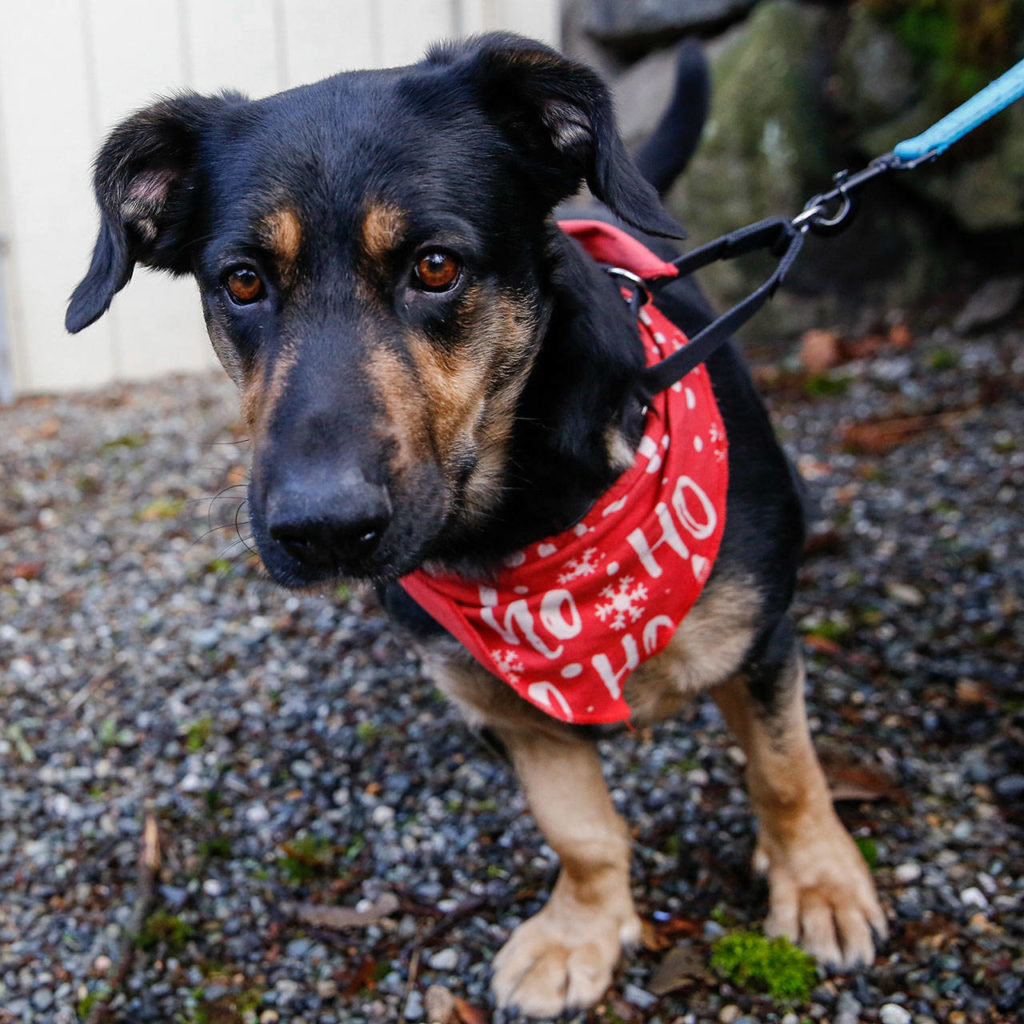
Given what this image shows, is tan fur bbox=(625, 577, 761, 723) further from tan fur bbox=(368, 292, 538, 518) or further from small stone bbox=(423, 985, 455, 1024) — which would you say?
small stone bbox=(423, 985, 455, 1024)

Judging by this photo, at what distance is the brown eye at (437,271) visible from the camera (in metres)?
1.95

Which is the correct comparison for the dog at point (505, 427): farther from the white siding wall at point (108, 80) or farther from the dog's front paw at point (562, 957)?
the white siding wall at point (108, 80)

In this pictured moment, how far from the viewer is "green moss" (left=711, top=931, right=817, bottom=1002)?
7.79 feet

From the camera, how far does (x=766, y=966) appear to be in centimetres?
241

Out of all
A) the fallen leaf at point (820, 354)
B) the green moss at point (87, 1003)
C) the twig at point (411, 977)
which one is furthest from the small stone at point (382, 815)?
the fallen leaf at point (820, 354)

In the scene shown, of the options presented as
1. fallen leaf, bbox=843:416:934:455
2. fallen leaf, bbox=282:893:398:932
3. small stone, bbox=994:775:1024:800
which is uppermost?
fallen leaf, bbox=843:416:934:455

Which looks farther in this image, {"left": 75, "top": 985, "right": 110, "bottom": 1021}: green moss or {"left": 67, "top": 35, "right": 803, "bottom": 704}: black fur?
{"left": 75, "top": 985, "right": 110, "bottom": 1021}: green moss

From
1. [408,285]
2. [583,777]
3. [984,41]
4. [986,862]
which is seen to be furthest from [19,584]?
[984,41]

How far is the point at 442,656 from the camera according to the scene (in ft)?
7.93

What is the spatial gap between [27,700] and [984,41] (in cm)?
506

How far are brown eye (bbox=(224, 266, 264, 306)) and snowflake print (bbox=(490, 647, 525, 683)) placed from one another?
83cm

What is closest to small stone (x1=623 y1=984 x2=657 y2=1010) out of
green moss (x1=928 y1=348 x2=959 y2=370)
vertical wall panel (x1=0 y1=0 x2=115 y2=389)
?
green moss (x1=928 y1=348 x2=959 y2=370)

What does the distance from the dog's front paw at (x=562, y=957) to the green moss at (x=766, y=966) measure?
234 mm

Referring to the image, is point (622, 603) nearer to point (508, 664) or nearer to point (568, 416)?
point (508, 664)
